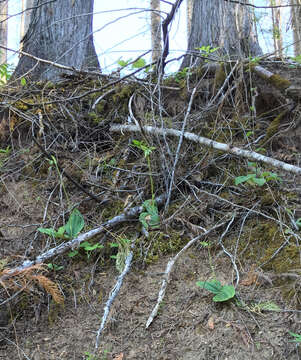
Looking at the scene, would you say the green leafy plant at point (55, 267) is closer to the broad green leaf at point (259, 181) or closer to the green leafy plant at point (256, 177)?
the green leafy plant at point (256, 177)

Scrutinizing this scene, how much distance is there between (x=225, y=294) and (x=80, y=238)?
1061 millimetres

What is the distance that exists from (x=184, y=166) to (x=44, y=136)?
136cm

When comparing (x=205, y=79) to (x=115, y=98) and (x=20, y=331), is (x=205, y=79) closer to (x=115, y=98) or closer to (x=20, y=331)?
(x=115, y=98)

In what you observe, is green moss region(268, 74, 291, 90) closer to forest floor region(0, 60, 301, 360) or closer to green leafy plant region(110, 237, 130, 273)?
forest floor region(0, 60, 301, 360)

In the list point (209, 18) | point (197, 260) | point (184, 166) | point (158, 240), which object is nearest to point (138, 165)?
point (184, 166)

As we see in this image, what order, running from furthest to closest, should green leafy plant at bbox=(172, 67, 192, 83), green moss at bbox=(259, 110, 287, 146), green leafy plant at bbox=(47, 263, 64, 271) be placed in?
green leafy plant at bbox=(172, 67, 192, 83), green moss at bbox=(259, 110, 287, 146), green leafy plant at bbox=(47, 263, 64, 271)

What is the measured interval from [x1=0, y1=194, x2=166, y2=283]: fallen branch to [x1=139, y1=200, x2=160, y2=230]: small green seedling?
3.0 inches

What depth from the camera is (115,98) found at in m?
3.41

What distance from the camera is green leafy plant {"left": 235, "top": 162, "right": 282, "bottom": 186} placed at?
2.33 m

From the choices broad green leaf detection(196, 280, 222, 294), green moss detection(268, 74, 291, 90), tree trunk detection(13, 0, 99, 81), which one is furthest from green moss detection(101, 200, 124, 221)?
tree trunk detection(13, 0, 99, 81)

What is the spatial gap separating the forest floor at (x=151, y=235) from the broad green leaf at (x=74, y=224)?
0.38ft

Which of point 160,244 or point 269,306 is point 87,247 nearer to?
point 160,244

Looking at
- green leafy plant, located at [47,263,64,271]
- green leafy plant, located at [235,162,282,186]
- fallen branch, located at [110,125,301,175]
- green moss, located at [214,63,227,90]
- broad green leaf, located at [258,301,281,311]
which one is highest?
green moss, located at [214,63,227,90]

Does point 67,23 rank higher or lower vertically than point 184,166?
higher
